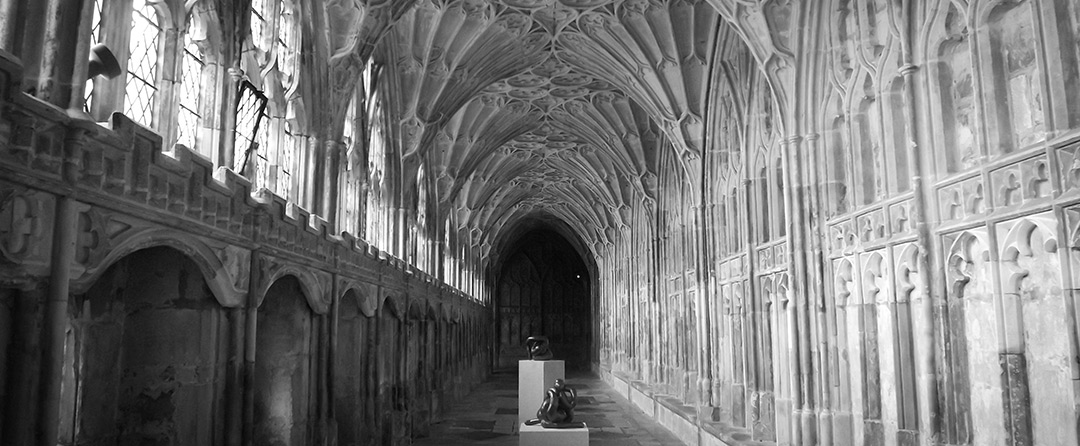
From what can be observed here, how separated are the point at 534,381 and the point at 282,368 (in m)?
7.31

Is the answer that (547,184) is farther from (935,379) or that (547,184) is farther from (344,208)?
(935,379)

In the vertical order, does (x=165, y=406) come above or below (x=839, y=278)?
below

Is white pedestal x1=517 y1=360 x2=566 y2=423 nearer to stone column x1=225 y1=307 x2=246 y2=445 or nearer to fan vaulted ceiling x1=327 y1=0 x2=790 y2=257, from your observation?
fan vaulted ceiling x1=327 y1=0 x2=790 y2=257

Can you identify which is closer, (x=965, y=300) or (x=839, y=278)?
(x=965, y=300)

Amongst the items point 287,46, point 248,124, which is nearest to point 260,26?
point 287,46

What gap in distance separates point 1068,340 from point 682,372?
1538 centimetres

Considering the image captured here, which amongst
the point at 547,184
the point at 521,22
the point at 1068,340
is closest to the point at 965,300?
the point at 1068,340

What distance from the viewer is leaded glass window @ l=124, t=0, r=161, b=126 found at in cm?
658

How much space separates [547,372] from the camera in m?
15.6

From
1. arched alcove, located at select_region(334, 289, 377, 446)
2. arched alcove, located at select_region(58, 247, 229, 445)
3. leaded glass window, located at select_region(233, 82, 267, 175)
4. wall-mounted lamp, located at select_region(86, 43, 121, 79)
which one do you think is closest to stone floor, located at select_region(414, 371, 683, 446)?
arched alcove, located at select_region(334, 289, 377, 446)

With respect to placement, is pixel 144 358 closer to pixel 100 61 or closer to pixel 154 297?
pixel 154 297

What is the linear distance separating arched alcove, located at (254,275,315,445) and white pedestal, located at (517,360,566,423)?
661cm

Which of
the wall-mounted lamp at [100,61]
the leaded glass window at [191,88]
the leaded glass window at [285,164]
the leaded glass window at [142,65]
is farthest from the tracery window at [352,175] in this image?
the wall-mounted lamp at [100,61]

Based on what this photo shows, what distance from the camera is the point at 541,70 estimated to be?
20594 mm
